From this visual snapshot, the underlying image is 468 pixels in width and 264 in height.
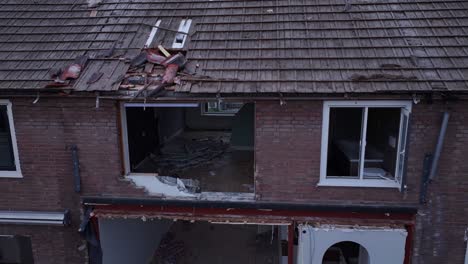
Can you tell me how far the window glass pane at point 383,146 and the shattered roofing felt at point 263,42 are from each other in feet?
3.61

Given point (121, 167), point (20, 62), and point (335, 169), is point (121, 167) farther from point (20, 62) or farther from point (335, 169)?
point (335, 169)

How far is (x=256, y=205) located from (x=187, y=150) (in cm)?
349

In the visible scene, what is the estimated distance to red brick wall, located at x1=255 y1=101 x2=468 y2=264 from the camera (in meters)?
6.01

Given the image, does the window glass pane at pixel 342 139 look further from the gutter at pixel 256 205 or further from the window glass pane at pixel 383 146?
the gutter at pixel 256 205

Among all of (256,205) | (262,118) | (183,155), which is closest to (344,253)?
(256,205)

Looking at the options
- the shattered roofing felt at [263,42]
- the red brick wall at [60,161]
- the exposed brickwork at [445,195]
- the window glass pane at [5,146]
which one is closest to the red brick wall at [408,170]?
the exposed brickwork at [445,195]

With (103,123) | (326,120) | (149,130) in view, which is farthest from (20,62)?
(326,120)

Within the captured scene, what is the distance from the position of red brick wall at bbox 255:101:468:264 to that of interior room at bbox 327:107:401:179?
0.42m

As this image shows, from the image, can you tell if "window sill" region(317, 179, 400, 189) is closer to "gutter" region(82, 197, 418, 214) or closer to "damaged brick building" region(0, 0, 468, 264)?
"damaged brick building" region(0, 0, 468, 264)

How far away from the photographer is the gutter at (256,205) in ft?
20.5

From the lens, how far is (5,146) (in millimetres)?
6867

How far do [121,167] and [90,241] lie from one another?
5.59 ft

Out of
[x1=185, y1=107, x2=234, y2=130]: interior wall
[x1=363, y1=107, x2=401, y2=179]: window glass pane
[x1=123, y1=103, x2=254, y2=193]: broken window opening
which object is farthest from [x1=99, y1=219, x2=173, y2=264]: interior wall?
[x1=363, y1=107, x2=401, y2=179]: window glass pane

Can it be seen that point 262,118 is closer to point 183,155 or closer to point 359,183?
point 359,183
